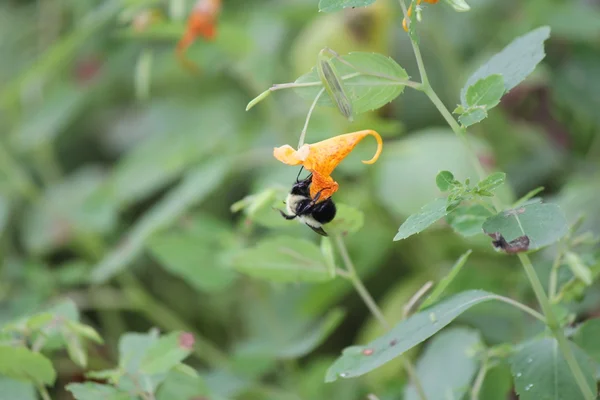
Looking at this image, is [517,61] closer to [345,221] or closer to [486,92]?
A: [486,92]

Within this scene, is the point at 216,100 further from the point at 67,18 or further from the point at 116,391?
the point at 116,391

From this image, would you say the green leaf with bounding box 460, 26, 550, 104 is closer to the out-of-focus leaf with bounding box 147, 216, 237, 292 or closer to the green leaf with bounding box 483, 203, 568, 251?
the green leaf with bounding box 483, 203, 568, 251

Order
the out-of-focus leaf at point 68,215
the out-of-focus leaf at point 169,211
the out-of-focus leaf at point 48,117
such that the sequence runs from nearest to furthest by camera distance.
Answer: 1. the out-of-focus leaf at point 169,211
2. the out-of-focus leaf at point 68,215
3. the out-of-focus leaf at point 48,117

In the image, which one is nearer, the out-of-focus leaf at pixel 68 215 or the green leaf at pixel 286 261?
the green leaf at pixel 286 261

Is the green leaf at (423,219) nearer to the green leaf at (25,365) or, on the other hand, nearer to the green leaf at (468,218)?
the green leaf at (468,218)

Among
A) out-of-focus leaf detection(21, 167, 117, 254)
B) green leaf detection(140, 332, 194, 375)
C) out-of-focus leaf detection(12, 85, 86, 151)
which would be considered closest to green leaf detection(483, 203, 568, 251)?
green leaf detection(140, 332, 194, 375)

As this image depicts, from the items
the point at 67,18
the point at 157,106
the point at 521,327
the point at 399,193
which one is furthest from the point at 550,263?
the point at 67,18

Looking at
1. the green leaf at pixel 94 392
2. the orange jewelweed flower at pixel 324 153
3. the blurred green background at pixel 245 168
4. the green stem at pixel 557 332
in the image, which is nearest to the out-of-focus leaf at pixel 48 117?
the blurred green background at pixel 245 168
